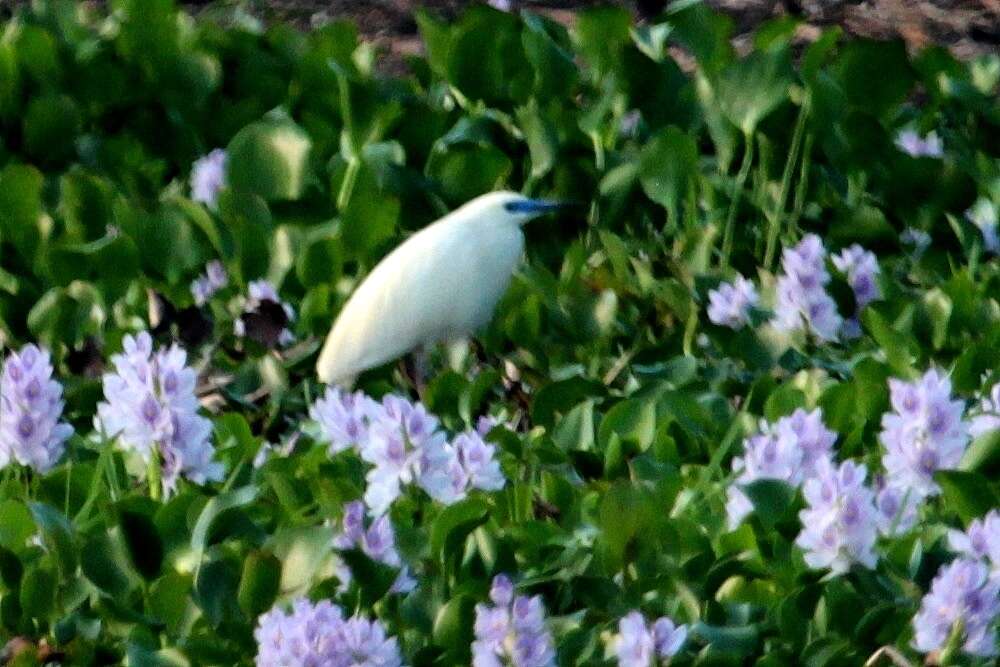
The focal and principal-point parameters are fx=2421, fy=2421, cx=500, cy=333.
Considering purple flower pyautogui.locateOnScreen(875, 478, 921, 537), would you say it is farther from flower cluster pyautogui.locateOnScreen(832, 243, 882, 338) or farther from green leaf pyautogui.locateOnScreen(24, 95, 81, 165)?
green leaf pyautogui.locateOnScreen(24, 95, 81, 165)

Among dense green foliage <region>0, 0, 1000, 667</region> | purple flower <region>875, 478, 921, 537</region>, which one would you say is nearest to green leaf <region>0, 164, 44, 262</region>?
dense green foliage <region>0, 0, 1000, 667</region>

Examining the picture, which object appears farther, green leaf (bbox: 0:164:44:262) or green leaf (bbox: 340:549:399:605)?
green leaf (bbox: 0:164:44:262)

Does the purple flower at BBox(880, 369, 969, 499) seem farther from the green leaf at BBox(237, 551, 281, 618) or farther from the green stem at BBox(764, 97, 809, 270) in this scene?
the green stem at BBox(764, 97, 809, 270)

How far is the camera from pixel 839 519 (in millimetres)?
2855

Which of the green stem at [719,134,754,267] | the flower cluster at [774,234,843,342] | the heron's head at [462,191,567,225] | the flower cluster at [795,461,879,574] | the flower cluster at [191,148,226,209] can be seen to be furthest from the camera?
the flower cluster at [191,148,226,209]

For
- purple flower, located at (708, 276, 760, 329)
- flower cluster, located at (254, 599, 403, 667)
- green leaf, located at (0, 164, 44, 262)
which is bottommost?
green leaf, located at (0, 164, 44, 262)

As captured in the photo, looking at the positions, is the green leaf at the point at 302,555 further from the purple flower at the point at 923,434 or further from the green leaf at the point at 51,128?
the green leaf at the point at 51,128

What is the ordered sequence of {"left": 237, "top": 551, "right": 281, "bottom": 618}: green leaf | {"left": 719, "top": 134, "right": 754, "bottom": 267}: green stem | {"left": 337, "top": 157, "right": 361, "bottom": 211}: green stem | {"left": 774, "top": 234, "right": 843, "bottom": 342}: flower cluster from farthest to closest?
{"left": 337, "top": 157, "right": 361, "bottom": 211}: green stem
{"left": 719, "top": 134, "right": 754, "bottom": 267}: green stem
{"left": 774, "top": 234, "right": 843, "bottom": 342}: flower cluster
{"left": 237, "top": 551, "right": 281, "bottom": 618}: green leaf

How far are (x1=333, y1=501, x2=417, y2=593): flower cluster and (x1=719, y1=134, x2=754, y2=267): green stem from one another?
178 cm

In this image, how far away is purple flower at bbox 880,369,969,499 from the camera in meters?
3.04

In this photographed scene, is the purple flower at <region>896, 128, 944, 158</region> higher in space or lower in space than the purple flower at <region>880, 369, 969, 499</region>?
lower

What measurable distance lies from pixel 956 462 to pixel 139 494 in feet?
3.63

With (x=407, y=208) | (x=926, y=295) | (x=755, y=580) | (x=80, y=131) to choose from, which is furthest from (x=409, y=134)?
(x=755, y=580)

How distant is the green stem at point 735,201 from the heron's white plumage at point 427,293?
0.48 meters
